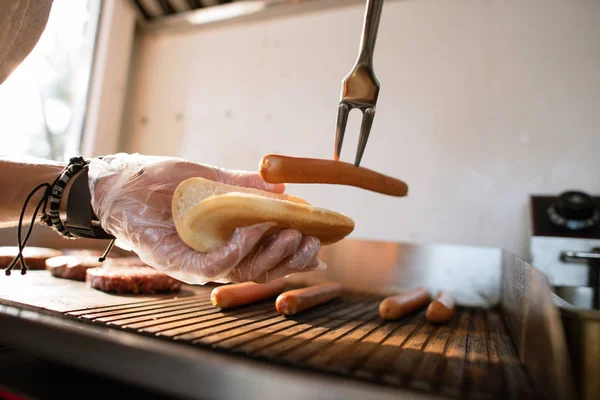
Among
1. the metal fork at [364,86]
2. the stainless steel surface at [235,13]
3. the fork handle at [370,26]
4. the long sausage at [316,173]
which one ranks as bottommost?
the long sausage at [316,173]

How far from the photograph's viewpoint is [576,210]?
7.59ft

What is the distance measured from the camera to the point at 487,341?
134cm

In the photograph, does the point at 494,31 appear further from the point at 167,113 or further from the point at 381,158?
the point at 167,113

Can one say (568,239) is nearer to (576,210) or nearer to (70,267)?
(576,210)

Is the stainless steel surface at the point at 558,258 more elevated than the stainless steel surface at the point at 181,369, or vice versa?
the stainless steel surface at the point at 558,258

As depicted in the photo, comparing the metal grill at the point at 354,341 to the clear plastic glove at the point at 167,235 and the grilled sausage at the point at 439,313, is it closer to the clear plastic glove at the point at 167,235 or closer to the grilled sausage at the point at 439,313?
the grilled sausage at the point at 439,313

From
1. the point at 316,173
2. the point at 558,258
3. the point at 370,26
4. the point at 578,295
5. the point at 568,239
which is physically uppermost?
the point at 370,26

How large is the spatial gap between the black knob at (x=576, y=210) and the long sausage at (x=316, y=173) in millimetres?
1515

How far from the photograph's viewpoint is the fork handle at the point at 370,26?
3.99ft

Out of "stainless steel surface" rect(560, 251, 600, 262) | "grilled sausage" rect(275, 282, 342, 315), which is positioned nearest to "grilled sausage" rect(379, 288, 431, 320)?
"grilled sausage" rect(275, 282, 342, 315)

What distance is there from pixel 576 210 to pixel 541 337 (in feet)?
6.13

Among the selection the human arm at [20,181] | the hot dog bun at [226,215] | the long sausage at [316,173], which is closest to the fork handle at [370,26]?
the long sausage at [316,173]

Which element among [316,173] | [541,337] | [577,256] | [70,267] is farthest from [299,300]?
[577,256]

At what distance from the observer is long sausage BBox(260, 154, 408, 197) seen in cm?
121
